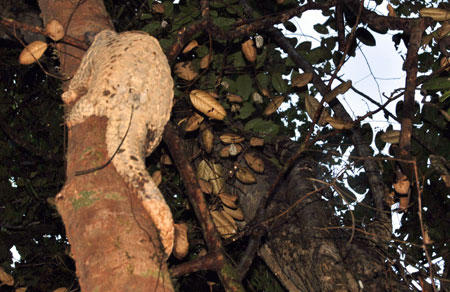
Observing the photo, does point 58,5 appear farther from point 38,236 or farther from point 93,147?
point 38,236

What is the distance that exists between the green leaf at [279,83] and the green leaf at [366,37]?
2.11 ft

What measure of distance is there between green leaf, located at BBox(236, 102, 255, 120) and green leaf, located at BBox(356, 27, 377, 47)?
922 millimetres

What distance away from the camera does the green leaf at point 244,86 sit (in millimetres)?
3150

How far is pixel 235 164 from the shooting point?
9.45ft

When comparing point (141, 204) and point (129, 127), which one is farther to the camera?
point (129, 127)

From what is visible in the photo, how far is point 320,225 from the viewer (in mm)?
2586

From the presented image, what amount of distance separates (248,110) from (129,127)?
1837mm

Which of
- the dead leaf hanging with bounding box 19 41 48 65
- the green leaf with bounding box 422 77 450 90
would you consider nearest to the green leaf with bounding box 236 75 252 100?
the green leaf with bounding box 422 77 450 90

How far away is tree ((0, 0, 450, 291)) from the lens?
122cm

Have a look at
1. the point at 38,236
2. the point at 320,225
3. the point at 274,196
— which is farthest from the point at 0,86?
the point at 320,225

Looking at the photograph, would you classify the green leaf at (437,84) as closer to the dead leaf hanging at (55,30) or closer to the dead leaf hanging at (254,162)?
the dead leaf hanging at (254,162)

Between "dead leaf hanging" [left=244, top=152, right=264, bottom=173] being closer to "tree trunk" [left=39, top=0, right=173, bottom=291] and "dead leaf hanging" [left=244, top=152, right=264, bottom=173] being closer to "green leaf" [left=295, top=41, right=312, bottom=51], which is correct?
"green leaf" [left=295, top=41, right=312, bottom=51]

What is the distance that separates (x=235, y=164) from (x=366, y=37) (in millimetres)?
1313

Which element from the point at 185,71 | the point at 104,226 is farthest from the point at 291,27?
the point at 104,226
